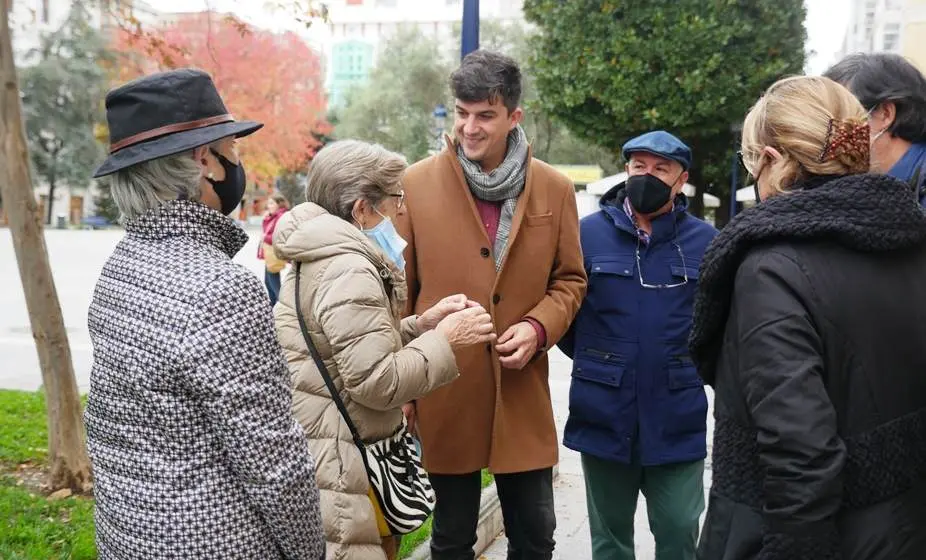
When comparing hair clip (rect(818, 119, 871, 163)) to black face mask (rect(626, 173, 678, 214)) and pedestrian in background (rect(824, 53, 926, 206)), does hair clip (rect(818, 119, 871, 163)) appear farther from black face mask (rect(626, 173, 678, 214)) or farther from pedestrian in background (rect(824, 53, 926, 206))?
black face mask (rect(626, 173, 678, 214))

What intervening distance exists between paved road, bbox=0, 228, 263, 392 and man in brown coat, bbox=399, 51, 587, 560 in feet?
19.1

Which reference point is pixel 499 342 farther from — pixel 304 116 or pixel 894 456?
pixel 304 116

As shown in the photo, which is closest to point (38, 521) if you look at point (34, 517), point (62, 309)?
point (34, 517)

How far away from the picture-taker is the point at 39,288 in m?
4.79

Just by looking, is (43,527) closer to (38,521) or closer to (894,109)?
(38,521)

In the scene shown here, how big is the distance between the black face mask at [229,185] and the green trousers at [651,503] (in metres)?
1.93

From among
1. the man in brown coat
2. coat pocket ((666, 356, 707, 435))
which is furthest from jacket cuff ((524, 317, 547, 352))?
coat pocket ((666, 356, 707, 435))

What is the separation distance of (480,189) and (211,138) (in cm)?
143

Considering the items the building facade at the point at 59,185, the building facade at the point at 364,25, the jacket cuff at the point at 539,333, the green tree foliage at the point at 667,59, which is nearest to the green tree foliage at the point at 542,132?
the green tree foliage at the point at 667,59

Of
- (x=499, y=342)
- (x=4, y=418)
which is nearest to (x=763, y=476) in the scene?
(x=499, y=342)

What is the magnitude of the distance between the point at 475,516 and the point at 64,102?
138 ft

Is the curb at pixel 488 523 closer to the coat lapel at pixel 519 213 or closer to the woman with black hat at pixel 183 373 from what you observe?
the coat lapel at pixel 519 213

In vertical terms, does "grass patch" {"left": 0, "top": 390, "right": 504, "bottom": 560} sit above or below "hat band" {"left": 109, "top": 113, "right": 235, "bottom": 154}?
below

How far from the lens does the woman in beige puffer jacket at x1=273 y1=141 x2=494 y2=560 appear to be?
2.37 meters
